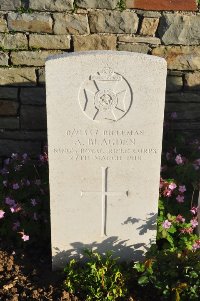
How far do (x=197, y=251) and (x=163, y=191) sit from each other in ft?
1.95

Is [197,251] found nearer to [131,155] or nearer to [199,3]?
[131,155]

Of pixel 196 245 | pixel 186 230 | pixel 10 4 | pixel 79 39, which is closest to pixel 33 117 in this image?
pixel 79 39

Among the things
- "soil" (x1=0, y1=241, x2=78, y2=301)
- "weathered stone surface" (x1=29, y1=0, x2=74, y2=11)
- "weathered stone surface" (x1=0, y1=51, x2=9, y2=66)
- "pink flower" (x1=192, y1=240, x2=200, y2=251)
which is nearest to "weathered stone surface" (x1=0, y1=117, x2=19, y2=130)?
"weathered stone surface" (x1=0, y1=51, x2=9, y2=66)

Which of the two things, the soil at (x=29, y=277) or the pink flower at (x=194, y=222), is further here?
the pink flower at (x=194, y=222)

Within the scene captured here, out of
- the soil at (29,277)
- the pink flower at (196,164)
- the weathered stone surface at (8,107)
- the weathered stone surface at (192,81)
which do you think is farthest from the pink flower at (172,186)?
the weathered stone surface at (8,107)

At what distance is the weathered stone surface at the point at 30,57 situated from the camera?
370 centimetres

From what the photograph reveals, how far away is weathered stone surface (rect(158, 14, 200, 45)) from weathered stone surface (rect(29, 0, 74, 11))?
747mm

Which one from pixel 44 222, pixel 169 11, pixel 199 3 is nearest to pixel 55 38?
pixel 169 11

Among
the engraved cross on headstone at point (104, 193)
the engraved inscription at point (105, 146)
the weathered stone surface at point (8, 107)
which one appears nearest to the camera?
the engraved inscription at point (105, 146)

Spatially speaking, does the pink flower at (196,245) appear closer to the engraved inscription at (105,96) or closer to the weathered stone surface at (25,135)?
the engraved inscription at (105,96)

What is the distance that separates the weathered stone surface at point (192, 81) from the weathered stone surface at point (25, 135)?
51.3 inches

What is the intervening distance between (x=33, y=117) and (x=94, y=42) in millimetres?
833

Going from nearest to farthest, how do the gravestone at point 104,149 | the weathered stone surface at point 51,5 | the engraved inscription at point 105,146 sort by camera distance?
the gravestone at point 104,149
the engraved inscription at point 105,146
the weathered stone surface at point 51,5

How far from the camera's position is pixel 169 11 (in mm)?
3576
